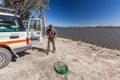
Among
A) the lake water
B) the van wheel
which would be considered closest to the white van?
the van wheel

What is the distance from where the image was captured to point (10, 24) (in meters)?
5.36

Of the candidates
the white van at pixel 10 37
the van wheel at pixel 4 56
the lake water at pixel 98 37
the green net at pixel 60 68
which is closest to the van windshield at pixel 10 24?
the white van at pixel 10 37

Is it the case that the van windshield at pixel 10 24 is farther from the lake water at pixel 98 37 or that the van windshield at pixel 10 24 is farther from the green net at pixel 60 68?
the lake water at pixel 98 37

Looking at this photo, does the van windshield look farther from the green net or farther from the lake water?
the lake water

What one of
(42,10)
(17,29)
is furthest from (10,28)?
(42,10)

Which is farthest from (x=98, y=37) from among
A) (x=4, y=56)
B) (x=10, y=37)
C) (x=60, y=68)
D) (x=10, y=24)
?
(x=4, y=56)

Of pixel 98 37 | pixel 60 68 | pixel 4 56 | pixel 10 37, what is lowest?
pixel 98 37

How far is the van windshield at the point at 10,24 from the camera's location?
506cm

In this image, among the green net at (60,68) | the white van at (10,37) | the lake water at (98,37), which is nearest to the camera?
the white van at (10,37)

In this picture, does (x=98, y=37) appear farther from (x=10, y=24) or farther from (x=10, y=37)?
(x=10, y=37)

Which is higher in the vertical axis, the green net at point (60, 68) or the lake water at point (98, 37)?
the green net at point (60, 68)

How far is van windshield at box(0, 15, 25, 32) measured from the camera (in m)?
5.06

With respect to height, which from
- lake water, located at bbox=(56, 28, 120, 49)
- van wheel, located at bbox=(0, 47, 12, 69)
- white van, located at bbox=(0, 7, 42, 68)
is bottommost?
lake water, located at bbox=(56, 28, 120, 49)


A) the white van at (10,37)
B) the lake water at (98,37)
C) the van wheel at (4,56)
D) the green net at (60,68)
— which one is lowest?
the lake water at (98,37)
